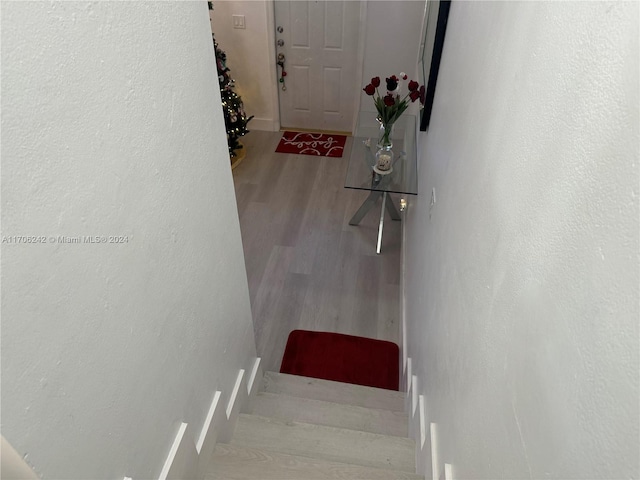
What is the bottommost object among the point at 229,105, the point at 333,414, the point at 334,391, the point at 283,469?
the point at 334,391

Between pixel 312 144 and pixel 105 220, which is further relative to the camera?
pixel 312 144

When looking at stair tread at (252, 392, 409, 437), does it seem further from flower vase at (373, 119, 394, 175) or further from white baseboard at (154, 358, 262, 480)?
flower vase at (373, 119, 394, 175)

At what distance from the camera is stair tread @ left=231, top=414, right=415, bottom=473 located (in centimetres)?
182

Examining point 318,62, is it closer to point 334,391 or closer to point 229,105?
point 229,105

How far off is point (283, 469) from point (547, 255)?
136cm

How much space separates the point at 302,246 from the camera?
3461mm

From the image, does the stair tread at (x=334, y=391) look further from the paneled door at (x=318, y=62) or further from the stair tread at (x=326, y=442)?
the paneled door at (x=318, y=62)

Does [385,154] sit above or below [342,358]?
above

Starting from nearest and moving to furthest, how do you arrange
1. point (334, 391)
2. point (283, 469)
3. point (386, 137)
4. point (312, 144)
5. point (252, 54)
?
point (283, 469), point (334, 391), point (386, 137), point (252, 54), point (312, 144)

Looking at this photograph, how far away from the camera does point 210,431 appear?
1.64 m

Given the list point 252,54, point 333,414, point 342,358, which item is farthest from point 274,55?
point 333,414

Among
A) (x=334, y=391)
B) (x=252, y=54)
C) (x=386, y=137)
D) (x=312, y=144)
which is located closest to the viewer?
(x=334, y=391)

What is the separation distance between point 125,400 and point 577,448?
0.89 metres

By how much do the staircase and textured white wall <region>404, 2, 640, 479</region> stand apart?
1.64 feet
